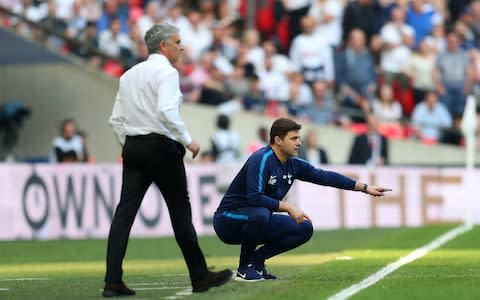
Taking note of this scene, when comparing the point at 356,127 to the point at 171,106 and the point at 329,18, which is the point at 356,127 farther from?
the point at 171,106

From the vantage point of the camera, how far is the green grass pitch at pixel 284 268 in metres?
11.9

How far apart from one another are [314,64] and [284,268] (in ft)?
40.7

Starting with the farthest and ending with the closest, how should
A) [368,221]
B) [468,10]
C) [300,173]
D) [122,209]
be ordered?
[468,10]
[368,221]
[300,173]
[122,209]

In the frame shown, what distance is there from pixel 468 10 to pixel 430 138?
10.4 ft

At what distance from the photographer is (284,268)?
14.8 m

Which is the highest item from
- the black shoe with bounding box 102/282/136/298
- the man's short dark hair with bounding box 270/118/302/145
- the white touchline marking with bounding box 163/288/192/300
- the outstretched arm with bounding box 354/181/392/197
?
the man's short dark hair with bounding box 270/118/302/145

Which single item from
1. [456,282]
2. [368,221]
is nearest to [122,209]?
[456,282]

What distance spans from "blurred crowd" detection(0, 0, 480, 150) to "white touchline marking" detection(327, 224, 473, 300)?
520 cm

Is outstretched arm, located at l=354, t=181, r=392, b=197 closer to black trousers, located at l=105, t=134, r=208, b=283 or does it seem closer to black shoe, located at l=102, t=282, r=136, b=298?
black trousers, located at l=105, t=134, r=208, b=283

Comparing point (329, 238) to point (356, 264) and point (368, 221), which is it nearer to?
point (368, 221)

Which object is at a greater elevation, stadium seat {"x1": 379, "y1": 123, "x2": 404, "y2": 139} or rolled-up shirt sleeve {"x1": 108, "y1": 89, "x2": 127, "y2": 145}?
stadium seat {"x1": 379, "y1": 123, "x2": 404, "y2": 139}

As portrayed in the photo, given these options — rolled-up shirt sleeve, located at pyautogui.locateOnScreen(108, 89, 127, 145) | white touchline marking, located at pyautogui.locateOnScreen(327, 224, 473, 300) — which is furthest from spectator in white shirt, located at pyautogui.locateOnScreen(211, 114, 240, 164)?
rolled-up shirt sleeve, located at pyautogui.locateOnScreen(108, 89, 127, 145)

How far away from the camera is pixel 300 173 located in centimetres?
1282

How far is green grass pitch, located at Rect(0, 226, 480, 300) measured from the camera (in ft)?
39.0
